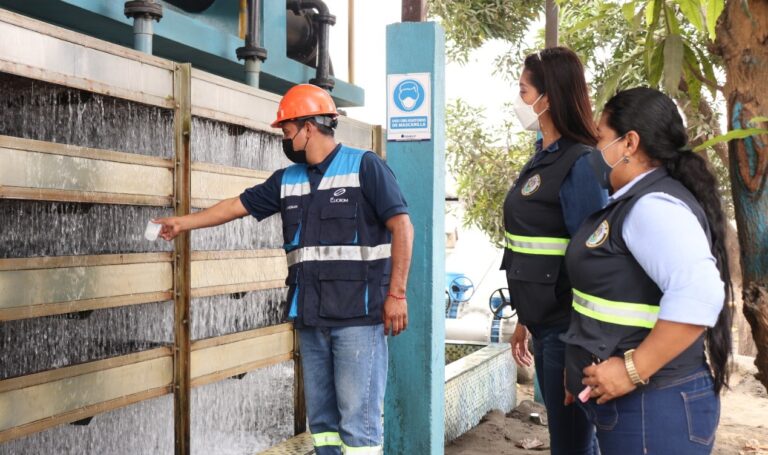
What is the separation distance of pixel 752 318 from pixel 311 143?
6.14 ft

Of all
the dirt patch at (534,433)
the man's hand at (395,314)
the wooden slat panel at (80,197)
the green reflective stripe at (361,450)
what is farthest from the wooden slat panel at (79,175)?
the dirt patch at (534,433)

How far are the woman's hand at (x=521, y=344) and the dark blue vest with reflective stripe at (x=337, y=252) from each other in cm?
57

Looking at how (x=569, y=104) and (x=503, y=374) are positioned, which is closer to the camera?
(x=569, y=104)

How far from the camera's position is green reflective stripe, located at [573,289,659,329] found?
2.14 m

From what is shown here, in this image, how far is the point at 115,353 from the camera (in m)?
4.10

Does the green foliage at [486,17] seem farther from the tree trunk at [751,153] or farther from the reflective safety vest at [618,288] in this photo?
the reflective safety vest at [618,288]

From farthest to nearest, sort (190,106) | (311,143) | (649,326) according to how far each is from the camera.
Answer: (190,106) < (311,143) < (649,326)

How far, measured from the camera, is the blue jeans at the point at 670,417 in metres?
2.08

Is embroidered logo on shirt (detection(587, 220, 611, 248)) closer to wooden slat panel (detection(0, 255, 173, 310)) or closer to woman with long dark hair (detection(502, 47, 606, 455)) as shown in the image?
woman with long dark hair (detection(502, 47, 606, 455))

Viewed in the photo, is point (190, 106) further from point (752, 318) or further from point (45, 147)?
point (752, 318)

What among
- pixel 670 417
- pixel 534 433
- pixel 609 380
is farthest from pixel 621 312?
pixel 534 433

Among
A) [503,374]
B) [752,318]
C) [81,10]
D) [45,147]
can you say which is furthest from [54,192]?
[503,374]

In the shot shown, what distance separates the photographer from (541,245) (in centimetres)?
292

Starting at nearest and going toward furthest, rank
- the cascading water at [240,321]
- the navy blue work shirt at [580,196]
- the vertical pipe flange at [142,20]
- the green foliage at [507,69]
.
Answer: the navy blue work shirt at [580,196] < the vertical pipe flange at [142,20] < the cascading water at [240,321] < the green foliage at [507,69]
